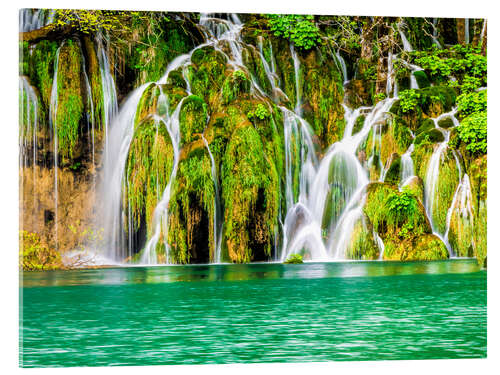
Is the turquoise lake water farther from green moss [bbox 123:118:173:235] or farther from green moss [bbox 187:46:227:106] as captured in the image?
green moss [bbox 187:46:227:106]

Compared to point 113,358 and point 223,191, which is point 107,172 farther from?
point 113,358

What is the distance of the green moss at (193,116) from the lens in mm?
10633

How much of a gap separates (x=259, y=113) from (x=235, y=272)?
2.31 m

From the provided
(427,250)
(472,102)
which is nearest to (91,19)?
(472,102)

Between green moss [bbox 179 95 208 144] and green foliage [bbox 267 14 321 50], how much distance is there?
4.57 feet

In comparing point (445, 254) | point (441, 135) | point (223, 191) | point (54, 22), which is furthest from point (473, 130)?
point (54, 22)

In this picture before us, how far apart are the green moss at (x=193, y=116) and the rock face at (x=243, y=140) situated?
15mm

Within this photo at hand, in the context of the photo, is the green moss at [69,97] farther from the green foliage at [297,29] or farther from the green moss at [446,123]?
the green moss at [446,123]

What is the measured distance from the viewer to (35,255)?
8805 mm

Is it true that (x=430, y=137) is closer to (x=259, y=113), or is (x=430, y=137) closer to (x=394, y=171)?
(x=394, y=171)

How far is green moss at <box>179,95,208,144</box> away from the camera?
1063cm

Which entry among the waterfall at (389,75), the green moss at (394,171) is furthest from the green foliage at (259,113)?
the green moss at (394,171)

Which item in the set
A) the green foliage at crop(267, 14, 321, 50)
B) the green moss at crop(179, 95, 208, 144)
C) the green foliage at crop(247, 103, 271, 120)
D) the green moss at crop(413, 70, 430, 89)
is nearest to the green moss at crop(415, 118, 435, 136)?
the green moss at crop(413, 70, 430, 89)

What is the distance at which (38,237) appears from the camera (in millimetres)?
8695
